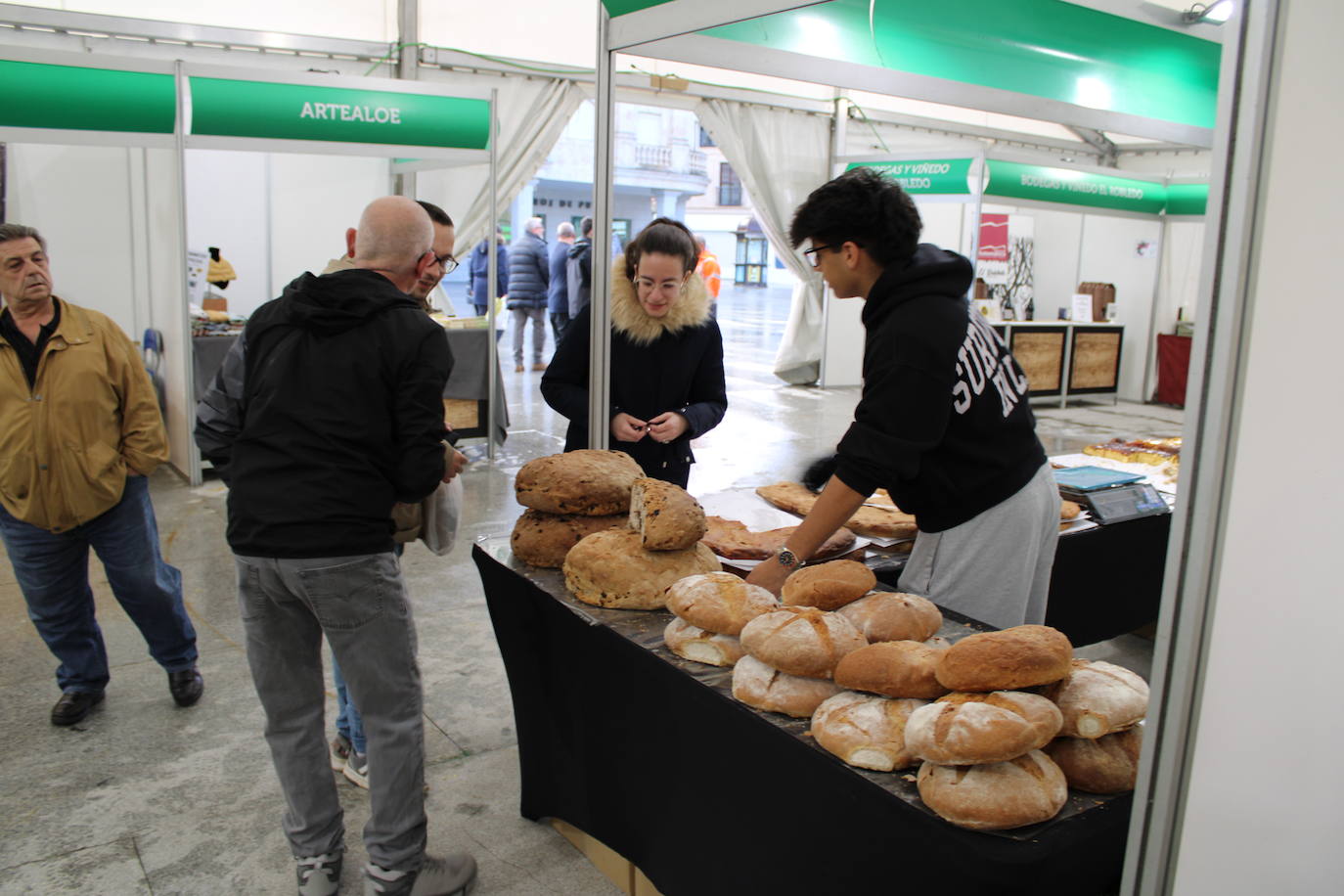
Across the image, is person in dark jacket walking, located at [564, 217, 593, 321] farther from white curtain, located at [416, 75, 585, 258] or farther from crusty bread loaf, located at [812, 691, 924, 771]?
crusty bread loaf, located at [812, 691, 924, 771]

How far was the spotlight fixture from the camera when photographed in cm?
354

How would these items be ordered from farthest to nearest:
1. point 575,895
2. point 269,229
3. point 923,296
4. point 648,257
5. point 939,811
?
point 269,229, point 648,257, point 575,895, point 923,296, point 939,811

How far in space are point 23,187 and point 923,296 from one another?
8063 mm

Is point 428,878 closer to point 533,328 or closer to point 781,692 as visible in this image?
point 781,692

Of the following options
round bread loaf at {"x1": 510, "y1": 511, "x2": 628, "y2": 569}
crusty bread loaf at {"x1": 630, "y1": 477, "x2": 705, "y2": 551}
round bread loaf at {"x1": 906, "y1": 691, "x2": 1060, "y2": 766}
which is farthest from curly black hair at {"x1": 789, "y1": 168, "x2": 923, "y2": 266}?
round bread loaf at {"x1": 906, "y1": 691, "x2": 1060, "y2": 766}

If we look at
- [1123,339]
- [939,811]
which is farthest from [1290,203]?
[1123,339]

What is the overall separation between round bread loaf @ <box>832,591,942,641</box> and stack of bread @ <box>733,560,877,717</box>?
38 mm

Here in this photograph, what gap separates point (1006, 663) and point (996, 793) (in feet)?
0.64

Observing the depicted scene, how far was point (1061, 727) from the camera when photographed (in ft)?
4.86

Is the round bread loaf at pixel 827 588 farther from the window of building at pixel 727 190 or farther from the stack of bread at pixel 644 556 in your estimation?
the window of building at pixel 727 190

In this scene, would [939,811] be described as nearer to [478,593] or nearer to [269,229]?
[478,593]

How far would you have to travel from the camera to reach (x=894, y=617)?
1793mm

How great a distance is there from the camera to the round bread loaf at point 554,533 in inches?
95.9

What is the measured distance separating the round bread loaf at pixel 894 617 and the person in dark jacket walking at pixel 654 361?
137 centimetres
